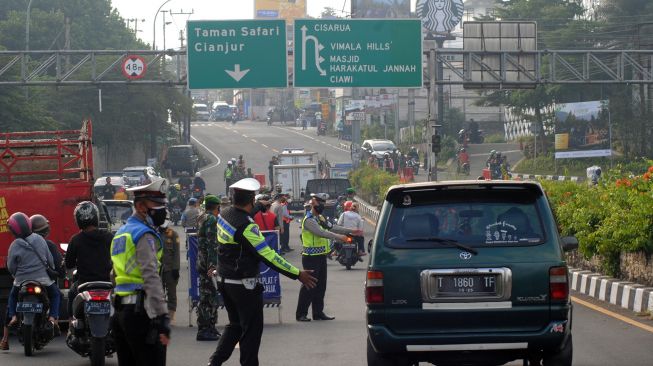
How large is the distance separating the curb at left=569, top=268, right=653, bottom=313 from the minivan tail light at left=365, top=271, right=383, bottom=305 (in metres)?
7.01

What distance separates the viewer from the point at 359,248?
90.7 ft

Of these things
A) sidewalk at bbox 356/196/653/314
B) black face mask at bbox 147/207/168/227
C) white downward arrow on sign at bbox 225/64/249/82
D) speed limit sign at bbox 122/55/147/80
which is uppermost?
speed limit sign at bbox 122/55/147/80

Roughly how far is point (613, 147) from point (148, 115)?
24.7m

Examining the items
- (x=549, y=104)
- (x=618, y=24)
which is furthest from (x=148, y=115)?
(x=618, y=24)

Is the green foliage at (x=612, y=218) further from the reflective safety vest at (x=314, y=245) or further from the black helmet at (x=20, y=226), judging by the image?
the black helmet at (x=20, y=226)

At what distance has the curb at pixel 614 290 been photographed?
15.2 m

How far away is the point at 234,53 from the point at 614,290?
2038 cm

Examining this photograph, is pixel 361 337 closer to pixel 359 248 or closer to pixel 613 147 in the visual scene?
pixel 359 248

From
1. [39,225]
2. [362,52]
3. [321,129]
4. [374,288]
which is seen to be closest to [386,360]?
[374,288]

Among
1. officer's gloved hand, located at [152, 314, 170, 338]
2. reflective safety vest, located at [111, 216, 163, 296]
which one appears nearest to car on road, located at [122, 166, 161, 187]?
reflective safety vest, located at [111, 216, 163, 296]

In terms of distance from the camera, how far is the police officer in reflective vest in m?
7.66

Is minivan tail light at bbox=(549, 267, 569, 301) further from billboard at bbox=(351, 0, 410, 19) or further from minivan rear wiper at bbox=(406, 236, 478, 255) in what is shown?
billboard at bbox=(351, 0, 410, 19)

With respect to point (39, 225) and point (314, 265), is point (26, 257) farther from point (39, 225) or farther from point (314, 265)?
point (314, 265)

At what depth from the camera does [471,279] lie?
28.5 feet
